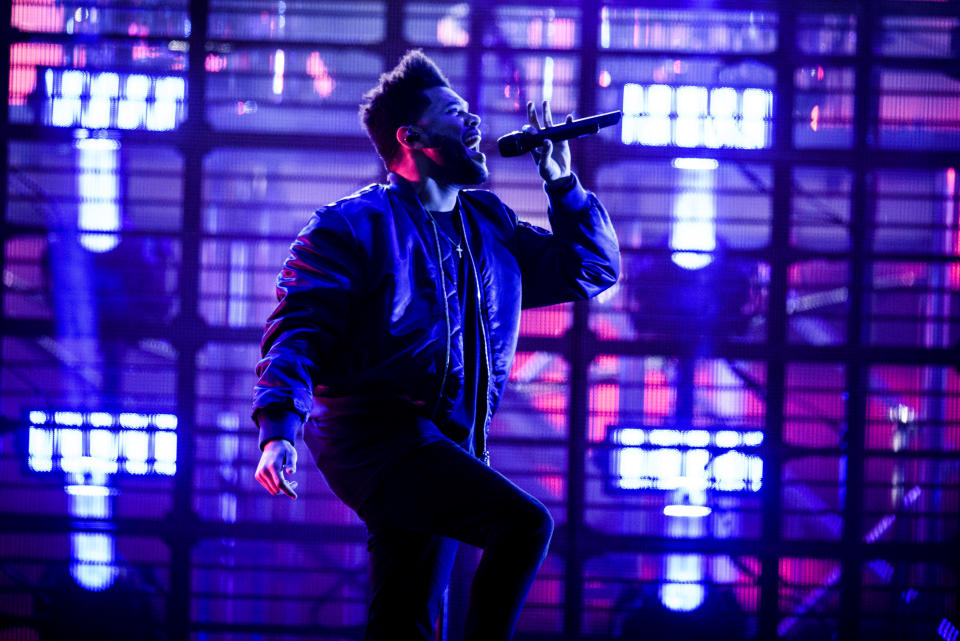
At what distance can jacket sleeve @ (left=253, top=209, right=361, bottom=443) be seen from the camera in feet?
5.01

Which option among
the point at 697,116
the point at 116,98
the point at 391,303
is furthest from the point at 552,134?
the point at 116,98

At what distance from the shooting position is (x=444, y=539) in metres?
1.77

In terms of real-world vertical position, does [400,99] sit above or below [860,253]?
above

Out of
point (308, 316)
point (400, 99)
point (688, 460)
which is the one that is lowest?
point (688, 460)

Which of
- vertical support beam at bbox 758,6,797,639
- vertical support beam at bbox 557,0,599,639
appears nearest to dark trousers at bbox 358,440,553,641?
vertical support beam at bbox 557,0,599,639

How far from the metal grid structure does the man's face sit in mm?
1779

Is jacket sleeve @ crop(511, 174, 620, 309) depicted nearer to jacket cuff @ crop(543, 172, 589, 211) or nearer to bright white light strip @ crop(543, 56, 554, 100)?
jacket cuff @ crop(543, 172, 589, 211)

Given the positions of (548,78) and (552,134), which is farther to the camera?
(548,78)

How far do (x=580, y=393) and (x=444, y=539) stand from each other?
6.10 ft

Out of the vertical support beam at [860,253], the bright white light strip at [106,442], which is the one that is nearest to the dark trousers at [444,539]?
the bright white light strip at [106,442]

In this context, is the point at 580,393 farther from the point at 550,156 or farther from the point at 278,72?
the point at 550,156

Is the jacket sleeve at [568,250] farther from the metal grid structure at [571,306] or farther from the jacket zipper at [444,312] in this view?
the metal grid structure at [571,306]

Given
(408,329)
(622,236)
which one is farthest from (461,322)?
(622,236)

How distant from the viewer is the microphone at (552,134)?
1.76 metres
